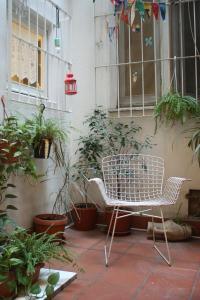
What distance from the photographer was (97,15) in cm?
328

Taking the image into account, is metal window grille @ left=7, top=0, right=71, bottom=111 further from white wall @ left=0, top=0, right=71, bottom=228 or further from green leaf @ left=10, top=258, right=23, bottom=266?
green leaf @ left=10, top=258, right=23, bottom=266

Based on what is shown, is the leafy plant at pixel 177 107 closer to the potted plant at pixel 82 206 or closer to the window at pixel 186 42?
the window at pixel 186 42

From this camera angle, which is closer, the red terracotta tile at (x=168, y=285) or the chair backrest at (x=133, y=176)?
the red terracotta tile at (x=168, y=285)

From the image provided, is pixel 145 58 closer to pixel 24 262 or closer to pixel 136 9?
pixel 136 9

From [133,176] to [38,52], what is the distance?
4.56ft

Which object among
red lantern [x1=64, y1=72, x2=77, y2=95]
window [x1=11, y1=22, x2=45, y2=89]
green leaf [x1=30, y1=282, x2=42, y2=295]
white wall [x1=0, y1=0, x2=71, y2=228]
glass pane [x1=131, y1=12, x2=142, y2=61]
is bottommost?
green leaf [x1=30, y1=282, x2=42, y2=295]

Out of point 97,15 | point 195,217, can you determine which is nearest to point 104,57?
point 97,15

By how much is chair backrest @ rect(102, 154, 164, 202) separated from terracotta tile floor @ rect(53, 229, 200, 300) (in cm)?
39

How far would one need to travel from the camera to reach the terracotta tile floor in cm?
167

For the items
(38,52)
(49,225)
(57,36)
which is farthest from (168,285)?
(57,36)

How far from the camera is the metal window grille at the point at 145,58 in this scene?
3.02 metres

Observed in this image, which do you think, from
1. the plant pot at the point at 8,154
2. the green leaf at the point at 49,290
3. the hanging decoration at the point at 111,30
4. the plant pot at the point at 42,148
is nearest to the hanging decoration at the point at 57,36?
the hanging decoration at the point at 111,30

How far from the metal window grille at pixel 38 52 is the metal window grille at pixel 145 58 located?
395mm

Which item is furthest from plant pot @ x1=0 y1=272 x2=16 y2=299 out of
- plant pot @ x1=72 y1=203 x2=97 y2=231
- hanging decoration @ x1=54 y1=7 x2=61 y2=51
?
hanging decoration @ x1=54 y1=7 x2=61 y2=51
